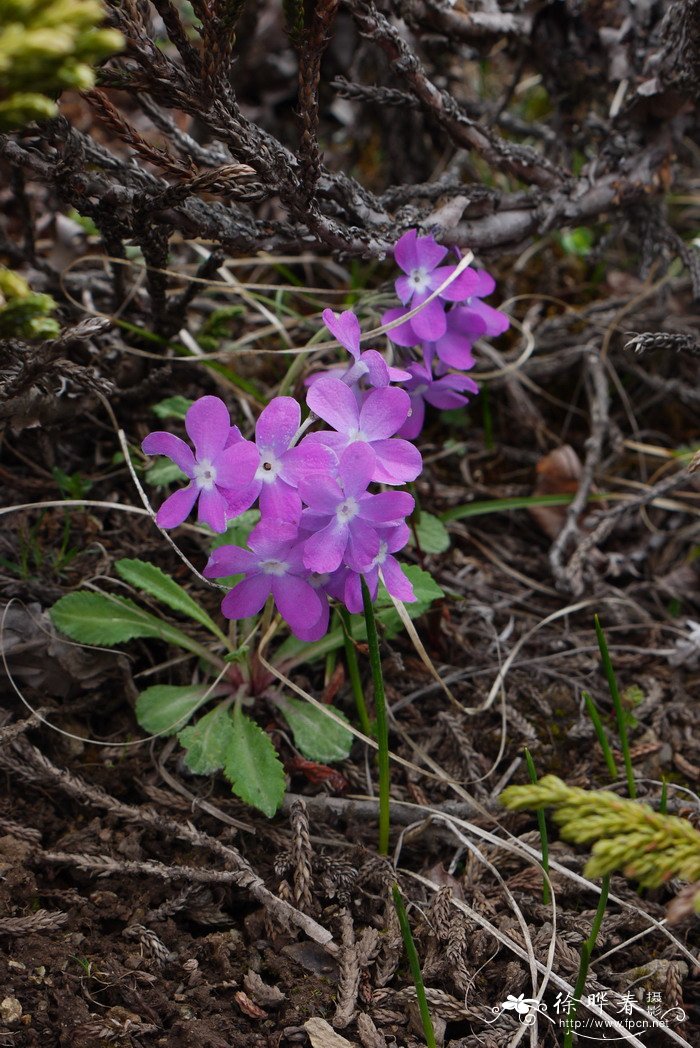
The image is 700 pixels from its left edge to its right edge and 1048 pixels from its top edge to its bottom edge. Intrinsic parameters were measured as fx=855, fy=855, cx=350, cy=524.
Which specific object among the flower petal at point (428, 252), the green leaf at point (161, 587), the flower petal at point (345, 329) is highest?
the flower petal at point (428, 252)

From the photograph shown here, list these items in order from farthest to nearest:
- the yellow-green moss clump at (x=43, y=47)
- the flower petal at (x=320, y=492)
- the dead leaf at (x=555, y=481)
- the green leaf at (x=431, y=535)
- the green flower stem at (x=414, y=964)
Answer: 1. the dead leaf at (x=555, y=481)
2. the green leaf at (x=431, y=535)
3. the flower petal at (x=320, y=492)
4. the green flower stem at (x=414, y=964)
5. the yellow-green moss clump at (x=43, y=47)

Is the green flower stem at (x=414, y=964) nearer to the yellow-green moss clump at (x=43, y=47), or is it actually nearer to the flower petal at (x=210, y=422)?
the flower petal at (x=210, y=422)

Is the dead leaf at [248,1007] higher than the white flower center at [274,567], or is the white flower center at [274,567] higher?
the white flower center at [274,567]

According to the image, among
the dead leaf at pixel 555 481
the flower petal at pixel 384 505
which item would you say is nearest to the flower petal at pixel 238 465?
the flower petal at pixel 384 505

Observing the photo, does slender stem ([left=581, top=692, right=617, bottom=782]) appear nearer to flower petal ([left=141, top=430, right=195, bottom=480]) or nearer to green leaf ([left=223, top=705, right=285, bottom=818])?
green leaf ([left=223, top=705, right=285, bottom=818])

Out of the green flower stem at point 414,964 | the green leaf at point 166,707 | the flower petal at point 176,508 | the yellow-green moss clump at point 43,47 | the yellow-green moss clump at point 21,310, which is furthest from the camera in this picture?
the green leaf at point 166,707
